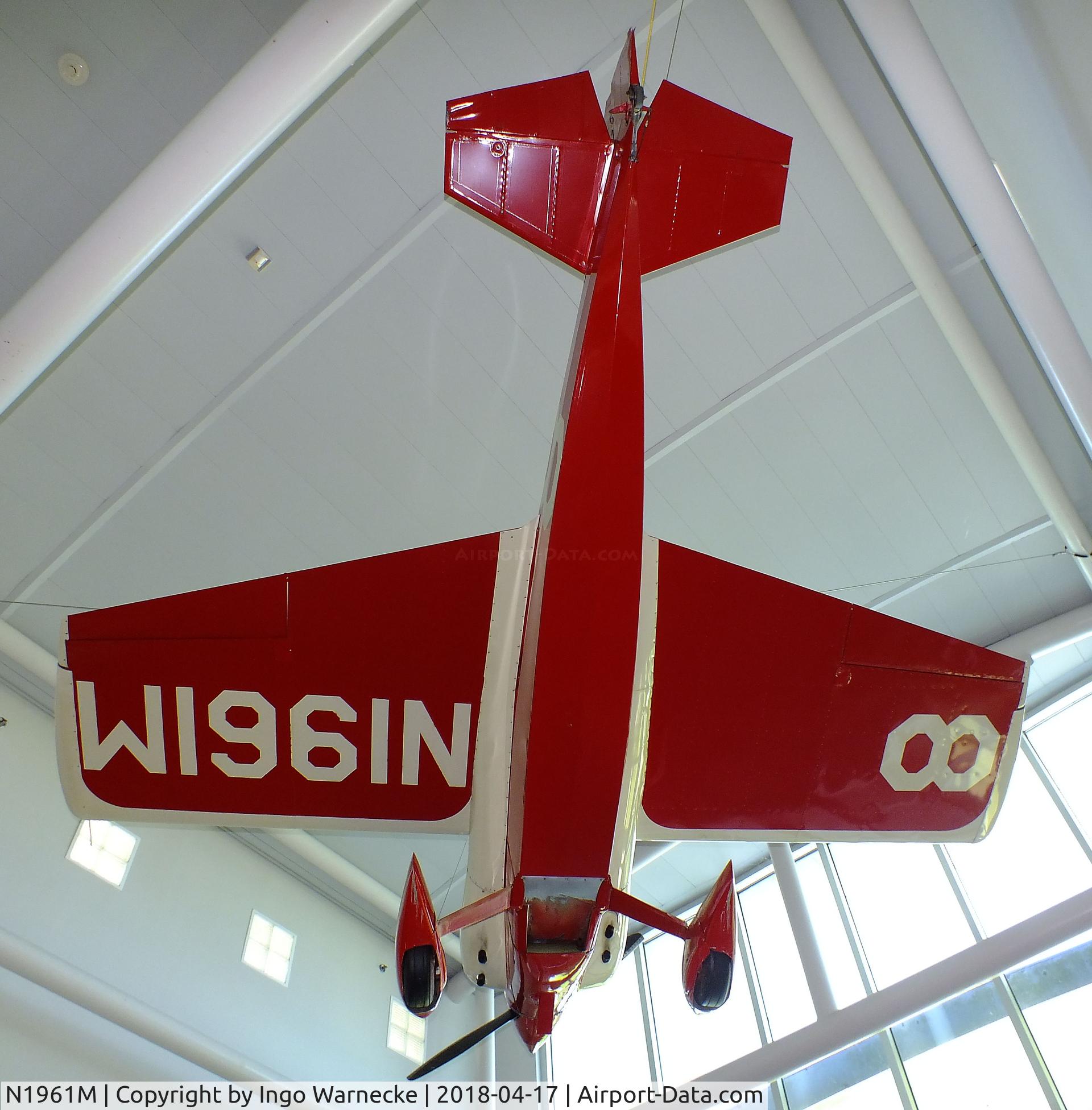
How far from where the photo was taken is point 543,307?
7.51m

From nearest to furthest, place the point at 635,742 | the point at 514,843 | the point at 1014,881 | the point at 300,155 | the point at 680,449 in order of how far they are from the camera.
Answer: the point at 514,843 → the point at 635,742 → the point at 300,155 → the point at 680,449 → the point at 1014,881

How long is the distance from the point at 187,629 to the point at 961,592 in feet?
25.7

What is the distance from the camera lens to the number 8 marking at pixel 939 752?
470 centimetres

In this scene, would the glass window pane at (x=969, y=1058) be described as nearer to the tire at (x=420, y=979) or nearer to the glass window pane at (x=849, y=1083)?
the glass window pane at (x=849, y=1083)

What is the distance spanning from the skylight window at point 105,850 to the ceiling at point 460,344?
7.05 feet

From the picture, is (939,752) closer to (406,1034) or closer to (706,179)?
(706,179)

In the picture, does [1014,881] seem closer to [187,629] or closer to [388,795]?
[388,795]

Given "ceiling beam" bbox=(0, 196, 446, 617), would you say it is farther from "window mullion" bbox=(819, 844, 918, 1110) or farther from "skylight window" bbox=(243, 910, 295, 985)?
"window mullion" bbox=(819, 844, 918, 1110)

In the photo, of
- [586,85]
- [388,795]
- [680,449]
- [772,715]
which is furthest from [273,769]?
[680,449]

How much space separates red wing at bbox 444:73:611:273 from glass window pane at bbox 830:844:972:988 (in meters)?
6.79

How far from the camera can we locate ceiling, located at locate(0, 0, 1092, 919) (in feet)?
21.0

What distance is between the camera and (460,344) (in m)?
7.65

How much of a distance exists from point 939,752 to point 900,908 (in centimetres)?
587

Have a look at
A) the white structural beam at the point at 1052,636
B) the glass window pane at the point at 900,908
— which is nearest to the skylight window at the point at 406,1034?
the glass window pane at the point at 900,908
